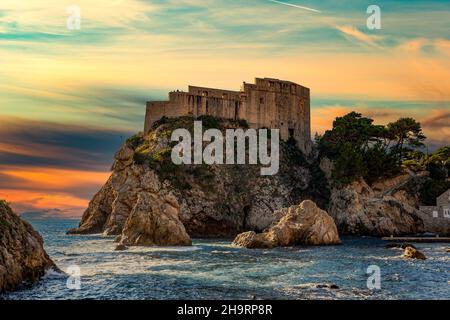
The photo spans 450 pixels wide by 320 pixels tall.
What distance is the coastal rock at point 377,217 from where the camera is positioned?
7375cm

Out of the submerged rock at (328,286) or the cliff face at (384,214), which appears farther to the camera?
the cliff face at (384,214)

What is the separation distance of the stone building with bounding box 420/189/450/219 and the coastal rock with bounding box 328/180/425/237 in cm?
199

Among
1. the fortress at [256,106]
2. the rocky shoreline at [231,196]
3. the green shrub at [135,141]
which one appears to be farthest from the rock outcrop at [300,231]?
the fortress at [256,106]

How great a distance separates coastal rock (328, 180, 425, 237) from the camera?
242 ft

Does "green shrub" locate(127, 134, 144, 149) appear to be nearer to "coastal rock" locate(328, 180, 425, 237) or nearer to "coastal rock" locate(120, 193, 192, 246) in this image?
"coastal rock" locate(328, 180, 425, 237)

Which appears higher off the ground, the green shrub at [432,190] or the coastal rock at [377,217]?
the green shrub at [432,190]

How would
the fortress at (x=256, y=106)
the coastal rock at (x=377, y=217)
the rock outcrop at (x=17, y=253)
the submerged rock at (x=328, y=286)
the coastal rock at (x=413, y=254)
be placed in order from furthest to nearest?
the fortress at (x=256, y=106)
the coastal rock at (x=377, y=217)
the coastal rock at (x=413, y=254)
the submerged rock at (x=328, y=286)
the rock outcrop at (x=17, y=253)

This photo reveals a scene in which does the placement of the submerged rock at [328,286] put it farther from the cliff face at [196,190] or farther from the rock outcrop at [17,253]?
the cliff face at [196,190]

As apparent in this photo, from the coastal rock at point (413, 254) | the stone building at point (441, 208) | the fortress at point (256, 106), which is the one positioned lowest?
the coastal rock at point (413, 254)

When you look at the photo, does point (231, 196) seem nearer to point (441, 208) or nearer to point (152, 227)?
point (152, 227)

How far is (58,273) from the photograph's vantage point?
96.6 ft

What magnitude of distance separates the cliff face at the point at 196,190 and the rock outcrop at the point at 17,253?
3938 centimetres
